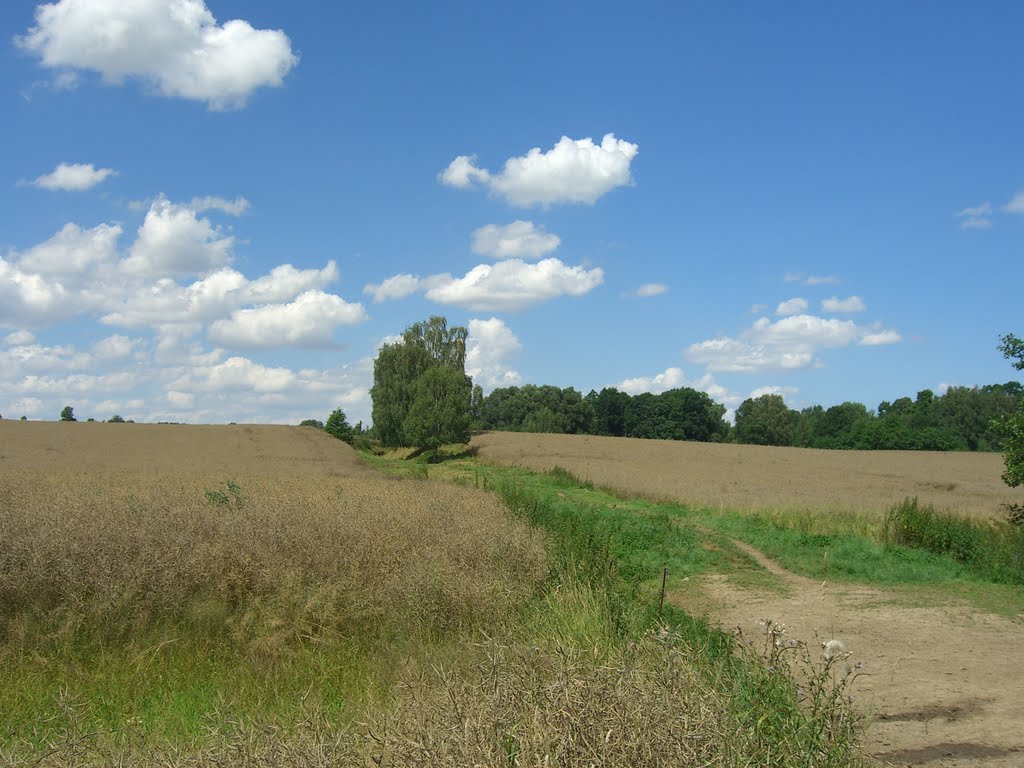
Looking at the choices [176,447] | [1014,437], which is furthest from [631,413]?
[1014,437]

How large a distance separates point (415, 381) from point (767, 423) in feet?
163

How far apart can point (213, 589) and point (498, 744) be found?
6966 millimetres

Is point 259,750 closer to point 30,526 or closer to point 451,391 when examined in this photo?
point 30,526

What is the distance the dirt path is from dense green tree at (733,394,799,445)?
85844mm

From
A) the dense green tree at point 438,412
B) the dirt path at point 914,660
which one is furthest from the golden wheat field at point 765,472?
the dirt path at point 914,660

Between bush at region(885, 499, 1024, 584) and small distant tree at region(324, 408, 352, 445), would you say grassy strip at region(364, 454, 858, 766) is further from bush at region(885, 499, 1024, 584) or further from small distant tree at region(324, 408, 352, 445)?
small distant tree at region(324, 408, 352, 445)

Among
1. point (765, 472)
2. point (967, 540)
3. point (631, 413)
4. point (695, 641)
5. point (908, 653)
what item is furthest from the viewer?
point (631, 413)

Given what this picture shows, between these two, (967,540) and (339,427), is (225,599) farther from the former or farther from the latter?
(339,427)

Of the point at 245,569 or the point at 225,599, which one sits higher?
the point at 245,569

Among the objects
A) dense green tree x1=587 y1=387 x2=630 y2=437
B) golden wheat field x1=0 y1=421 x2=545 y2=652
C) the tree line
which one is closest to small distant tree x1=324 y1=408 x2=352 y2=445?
the tree line

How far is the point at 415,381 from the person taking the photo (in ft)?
224

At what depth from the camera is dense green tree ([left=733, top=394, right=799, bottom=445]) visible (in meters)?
96.4

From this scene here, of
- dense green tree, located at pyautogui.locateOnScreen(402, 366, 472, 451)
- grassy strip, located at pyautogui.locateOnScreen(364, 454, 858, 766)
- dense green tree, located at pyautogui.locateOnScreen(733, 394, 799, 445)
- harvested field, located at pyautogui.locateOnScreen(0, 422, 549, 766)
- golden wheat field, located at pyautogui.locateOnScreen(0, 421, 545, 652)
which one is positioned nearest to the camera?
grassy strip, located at pyautogui.locateOnScreen(364, 454, 858, 766)

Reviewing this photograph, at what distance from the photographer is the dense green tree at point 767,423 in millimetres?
96438
